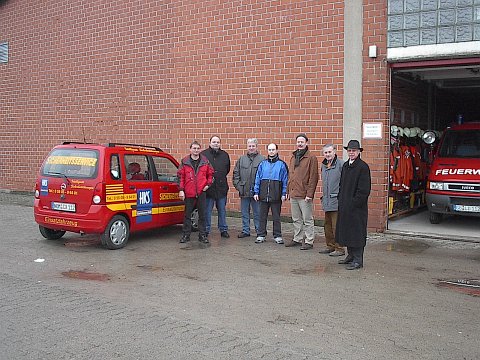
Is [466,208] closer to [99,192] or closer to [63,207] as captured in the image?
[99,192]

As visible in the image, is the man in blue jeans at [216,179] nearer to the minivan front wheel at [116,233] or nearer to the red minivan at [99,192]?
the red minivan at [99,192]

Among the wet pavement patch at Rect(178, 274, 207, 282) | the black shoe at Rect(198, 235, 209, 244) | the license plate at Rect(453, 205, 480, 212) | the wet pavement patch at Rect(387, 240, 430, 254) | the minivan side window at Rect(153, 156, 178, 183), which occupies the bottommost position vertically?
the wet pavement patch at Rect(387, 240, 430, 254)

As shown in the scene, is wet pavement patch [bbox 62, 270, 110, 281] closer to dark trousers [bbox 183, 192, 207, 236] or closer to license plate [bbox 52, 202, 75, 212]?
license plate [bbox 52, 202, 75, 212]

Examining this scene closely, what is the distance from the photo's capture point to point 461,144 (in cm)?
1198

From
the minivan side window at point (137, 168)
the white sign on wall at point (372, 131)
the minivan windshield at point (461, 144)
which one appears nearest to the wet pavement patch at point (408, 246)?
the white sign on wall at point (372, 131)

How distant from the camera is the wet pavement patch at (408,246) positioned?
8.98 meters

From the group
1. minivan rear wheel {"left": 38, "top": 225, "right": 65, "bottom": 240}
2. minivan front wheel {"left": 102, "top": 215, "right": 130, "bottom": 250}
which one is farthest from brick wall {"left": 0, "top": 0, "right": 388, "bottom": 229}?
minivan rear wheel {"left": 38, "top": 225, "right": 65, "bottom": 240}

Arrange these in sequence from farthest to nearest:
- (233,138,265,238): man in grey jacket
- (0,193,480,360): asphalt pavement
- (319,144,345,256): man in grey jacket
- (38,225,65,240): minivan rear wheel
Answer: (233,138,265,238): man in grey jacket, (38,225,65,240): minivan rear wheel, (319,144,345,256): man in grey jacket, (0,193,480,360): asphalt pavement

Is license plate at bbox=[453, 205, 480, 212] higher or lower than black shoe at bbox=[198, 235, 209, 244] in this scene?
higher

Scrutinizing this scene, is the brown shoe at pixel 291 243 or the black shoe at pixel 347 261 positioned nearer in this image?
the black shoe at pixel 347 261

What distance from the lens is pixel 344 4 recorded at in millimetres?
10648

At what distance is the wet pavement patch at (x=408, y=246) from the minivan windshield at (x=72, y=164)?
5.31 m

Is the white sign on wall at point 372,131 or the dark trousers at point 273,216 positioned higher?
the white sign on wall at point 372,131

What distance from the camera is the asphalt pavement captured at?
4.56m
